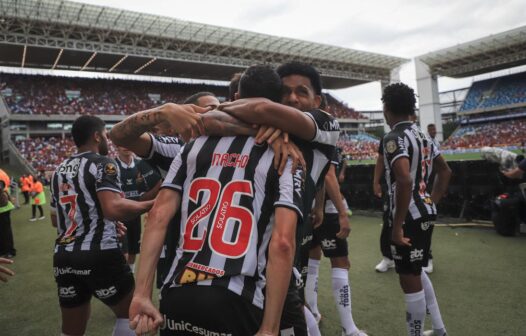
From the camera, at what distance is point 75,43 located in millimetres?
32281

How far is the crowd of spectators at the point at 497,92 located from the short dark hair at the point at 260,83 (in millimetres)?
62245

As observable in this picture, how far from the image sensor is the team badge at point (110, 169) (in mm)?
2815

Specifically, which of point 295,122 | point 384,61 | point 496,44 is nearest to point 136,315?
point 295,122

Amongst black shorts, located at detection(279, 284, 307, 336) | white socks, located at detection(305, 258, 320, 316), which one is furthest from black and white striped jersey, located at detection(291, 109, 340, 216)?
white socks, located at detection(305, 258, 320, 316)

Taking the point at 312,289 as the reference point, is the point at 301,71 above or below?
above

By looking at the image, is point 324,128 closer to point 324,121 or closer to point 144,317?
point 324,121

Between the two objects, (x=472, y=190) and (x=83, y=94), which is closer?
(x=472, y=190)

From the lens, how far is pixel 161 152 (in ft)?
7.20

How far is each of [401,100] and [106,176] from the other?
2.71 metres

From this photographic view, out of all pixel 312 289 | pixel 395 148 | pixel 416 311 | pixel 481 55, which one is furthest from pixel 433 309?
pixel 481 55

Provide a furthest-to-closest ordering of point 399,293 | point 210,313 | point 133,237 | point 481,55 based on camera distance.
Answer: point 481,55 → point 133,237 → point 399,293 → point 210,313

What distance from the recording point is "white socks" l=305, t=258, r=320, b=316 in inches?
149

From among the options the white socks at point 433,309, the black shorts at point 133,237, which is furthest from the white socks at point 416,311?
the black shorts at point 133,237

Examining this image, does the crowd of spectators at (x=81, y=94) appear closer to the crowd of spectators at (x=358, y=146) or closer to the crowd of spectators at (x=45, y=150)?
the crowd of spectators at (x=45, y=150)
